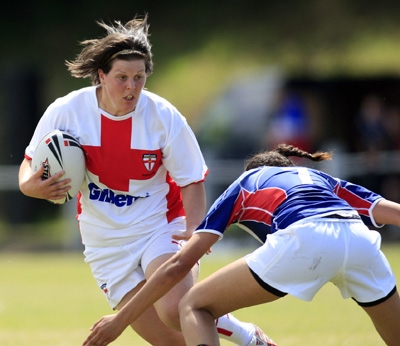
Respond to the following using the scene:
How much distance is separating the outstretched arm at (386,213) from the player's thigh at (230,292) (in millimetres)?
770

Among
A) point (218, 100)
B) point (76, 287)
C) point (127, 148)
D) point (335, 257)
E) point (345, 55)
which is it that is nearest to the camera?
point (335, 257)

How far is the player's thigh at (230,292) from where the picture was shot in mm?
4398

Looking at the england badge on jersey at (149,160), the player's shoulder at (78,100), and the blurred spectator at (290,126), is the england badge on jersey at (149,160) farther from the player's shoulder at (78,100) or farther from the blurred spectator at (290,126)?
the blurred spectator at (290,126)

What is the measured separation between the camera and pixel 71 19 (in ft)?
A: 80.0

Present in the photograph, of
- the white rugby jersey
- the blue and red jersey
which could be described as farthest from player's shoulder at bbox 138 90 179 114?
the blue and red jersey

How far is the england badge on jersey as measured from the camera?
5.47 m

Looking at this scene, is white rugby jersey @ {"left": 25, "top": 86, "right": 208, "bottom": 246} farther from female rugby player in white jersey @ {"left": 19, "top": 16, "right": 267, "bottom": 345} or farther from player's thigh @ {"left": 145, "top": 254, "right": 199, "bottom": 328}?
player's thigh @ {"left": 145, "top": 254, "right": 199, "bottom": 328}

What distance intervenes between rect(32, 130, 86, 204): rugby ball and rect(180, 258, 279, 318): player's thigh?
1253 millimetres

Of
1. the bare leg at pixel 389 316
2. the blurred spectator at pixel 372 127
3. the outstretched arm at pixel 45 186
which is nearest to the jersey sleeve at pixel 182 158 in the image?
the outstretched arm at pixel 45 186

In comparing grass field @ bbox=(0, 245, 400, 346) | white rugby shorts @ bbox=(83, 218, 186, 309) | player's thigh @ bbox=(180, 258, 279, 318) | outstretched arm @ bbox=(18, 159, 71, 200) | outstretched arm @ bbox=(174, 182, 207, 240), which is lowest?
grass field @ bbox=(0, 245, 400, 346)

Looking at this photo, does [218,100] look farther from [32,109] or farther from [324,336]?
[324,336]

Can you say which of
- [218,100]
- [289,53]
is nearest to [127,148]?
[218,100]

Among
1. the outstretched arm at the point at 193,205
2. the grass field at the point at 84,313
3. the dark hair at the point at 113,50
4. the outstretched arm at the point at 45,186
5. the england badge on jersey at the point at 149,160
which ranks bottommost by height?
the grass field at the point at 84,313

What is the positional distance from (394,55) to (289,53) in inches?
93.3
